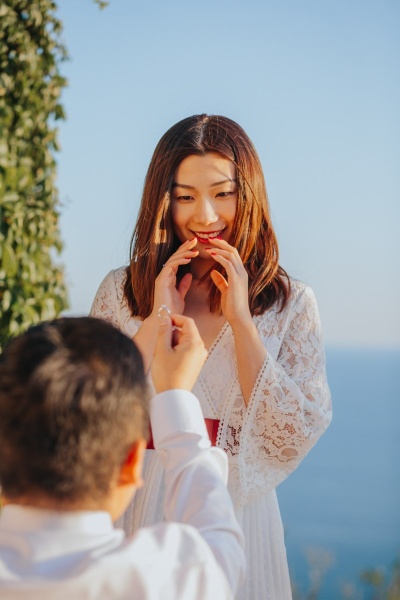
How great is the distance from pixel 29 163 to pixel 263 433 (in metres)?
1.55

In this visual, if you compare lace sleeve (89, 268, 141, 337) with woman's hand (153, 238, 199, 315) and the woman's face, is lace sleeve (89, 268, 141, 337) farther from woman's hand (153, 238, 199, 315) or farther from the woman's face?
the woman's face

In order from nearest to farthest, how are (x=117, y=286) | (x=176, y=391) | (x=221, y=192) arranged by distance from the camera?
1. (x=176, y=391)
2. (x=221, y=192)
3. (x=117, y=286)

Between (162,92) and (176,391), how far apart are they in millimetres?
2312

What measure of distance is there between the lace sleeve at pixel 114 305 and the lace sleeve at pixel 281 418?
1.41 feet

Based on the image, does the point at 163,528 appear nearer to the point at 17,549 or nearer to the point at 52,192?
the point at 17,549

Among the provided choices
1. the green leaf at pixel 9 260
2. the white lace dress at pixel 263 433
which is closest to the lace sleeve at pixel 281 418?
the white lace dress at pixel 263 433

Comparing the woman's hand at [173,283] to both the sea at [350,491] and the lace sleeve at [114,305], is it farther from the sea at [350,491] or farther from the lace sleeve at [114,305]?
the sea at [350,491]

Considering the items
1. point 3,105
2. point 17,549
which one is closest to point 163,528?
point 17,549

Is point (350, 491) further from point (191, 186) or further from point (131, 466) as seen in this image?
point (131, 466)

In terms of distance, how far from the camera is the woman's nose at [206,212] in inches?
89.3

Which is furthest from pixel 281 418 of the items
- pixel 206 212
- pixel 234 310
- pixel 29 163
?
pixel 29 163

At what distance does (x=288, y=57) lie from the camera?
3756 millimetres

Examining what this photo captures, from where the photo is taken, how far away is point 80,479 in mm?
1090

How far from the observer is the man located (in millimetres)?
1056
